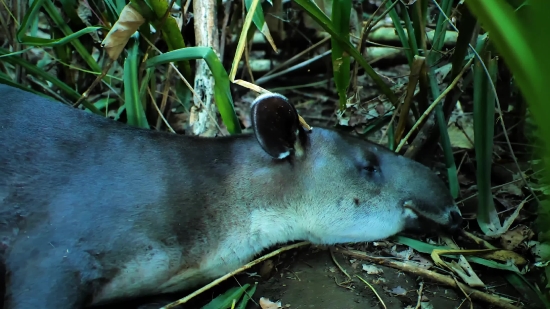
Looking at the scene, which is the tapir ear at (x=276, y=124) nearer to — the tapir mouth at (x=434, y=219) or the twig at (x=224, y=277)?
the twig at (x=224, y=277)

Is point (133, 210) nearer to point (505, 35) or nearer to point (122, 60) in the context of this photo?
point (122, 60)

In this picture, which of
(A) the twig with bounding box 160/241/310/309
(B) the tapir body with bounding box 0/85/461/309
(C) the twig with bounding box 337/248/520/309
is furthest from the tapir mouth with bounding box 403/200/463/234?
(A) the twig with bounding box 160/241/310/309

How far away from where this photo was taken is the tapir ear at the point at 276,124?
229 cm

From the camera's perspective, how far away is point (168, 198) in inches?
90.3

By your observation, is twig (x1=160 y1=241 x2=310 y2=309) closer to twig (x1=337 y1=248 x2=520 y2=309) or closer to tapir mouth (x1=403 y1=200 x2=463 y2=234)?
twig (x1=337 y1=248 x2=520 y2=309)

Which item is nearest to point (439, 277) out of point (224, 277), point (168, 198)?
point (224, 277)

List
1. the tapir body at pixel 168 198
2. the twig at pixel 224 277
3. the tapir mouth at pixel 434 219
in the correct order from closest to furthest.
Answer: the tapir body at pixel 168 198, the twig at pixel 224 277, the tapir mouth at pixel 434 219

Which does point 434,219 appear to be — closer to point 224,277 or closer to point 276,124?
point 276,124

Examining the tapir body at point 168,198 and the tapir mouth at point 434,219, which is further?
the tapir mouth at point 434,219

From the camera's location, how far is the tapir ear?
229 centimetres

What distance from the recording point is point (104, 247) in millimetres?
2141

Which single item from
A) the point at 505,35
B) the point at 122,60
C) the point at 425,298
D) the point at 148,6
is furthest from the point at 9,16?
the point at 505,35

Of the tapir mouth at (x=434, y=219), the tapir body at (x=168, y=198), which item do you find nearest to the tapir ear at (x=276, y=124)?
the tapir body at (x=168, y=198)

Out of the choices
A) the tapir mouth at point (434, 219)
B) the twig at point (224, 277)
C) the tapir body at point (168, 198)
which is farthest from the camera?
the tapir mouth at point (434, 219)
